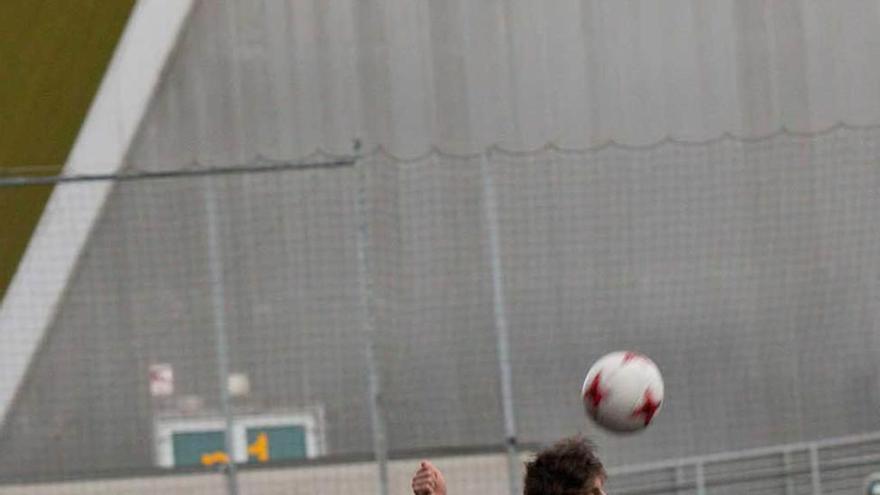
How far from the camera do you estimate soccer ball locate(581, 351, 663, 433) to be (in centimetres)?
585

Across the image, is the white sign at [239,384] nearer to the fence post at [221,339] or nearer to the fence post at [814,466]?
the fence post at [221,339]

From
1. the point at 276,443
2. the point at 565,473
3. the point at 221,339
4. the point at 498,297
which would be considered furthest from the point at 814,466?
the point at 565,473

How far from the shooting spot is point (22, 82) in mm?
9656

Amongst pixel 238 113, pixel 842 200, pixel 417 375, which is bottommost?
pixel 417 375

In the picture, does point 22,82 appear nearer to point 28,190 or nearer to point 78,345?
point 28,190

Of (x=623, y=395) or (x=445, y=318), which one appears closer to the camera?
(x=623, y=395)

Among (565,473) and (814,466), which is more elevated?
(565,473)

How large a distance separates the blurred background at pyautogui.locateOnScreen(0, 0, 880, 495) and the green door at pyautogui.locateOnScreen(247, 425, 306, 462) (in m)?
0.02

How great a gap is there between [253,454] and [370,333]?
0.73m

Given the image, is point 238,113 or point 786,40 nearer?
point 238,113

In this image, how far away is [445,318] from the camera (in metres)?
8.53

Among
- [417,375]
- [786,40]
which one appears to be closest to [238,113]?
[417,375]

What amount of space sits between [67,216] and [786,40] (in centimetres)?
412

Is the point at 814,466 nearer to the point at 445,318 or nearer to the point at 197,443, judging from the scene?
the point at 445,318
